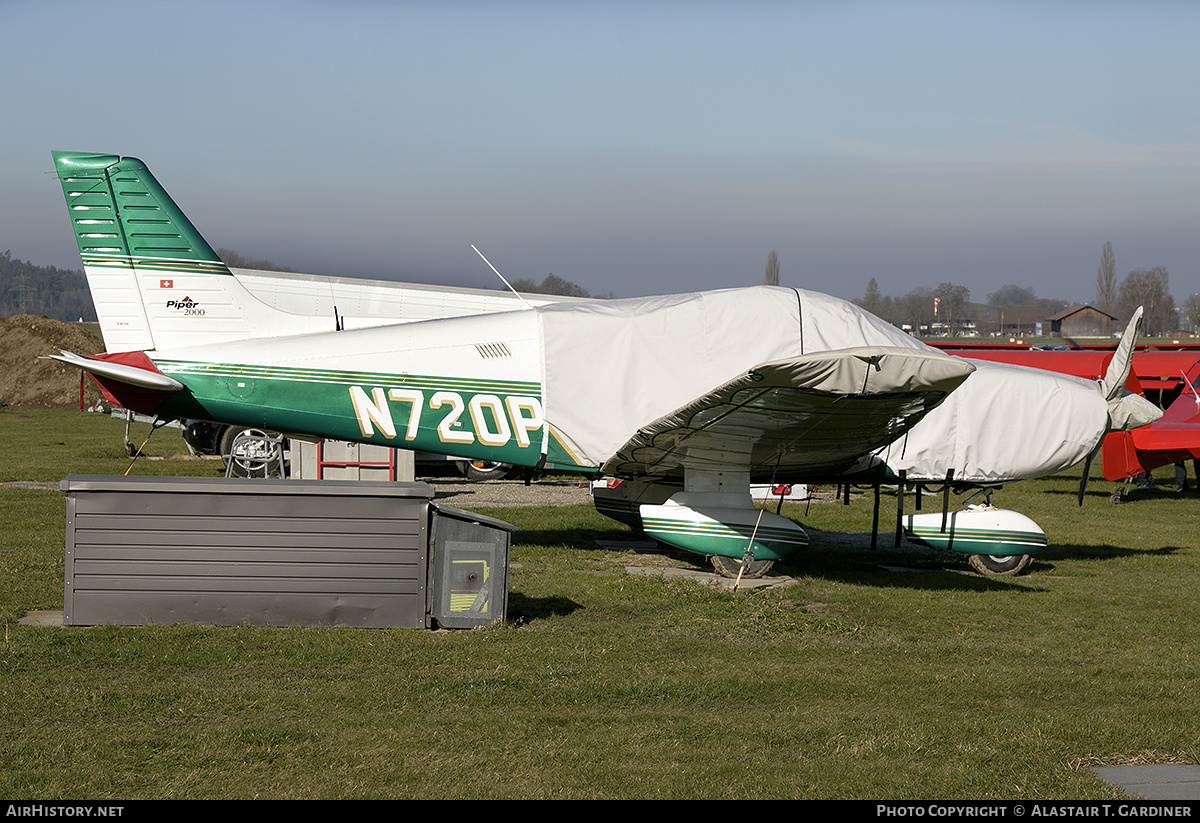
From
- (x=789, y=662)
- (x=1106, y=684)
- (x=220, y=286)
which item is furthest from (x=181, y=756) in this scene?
(x=220, y=286)

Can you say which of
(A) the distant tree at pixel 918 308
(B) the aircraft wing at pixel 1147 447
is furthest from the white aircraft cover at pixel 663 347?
(A) the distant tree at pixel 918 308

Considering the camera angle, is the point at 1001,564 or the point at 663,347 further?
the point at 1001,564

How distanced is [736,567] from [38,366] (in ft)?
125

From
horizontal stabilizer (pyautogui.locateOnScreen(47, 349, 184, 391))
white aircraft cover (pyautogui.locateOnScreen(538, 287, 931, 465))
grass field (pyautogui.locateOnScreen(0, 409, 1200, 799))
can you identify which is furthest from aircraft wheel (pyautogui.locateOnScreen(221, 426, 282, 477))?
white aircraft cover (pyautogui.locateOnScreen(538, 287, 931, 465))

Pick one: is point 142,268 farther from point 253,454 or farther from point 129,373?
point 253,454

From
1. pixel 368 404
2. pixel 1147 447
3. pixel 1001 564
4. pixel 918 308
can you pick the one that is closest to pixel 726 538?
pixel 1001 564

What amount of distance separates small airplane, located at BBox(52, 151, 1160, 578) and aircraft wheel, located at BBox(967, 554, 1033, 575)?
0.02 meters

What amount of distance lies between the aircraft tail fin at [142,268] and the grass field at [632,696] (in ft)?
7.60

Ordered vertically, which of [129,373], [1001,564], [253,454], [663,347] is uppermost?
[663,347]

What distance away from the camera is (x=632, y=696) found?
17.9 feet

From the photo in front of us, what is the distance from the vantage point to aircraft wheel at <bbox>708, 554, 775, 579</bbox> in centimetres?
912

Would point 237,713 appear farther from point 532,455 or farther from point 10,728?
point 532,455

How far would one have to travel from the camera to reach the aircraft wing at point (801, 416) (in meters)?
6.13

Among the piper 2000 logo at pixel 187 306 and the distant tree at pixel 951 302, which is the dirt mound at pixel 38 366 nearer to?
the piper 2000 logo at pixel 187 306
